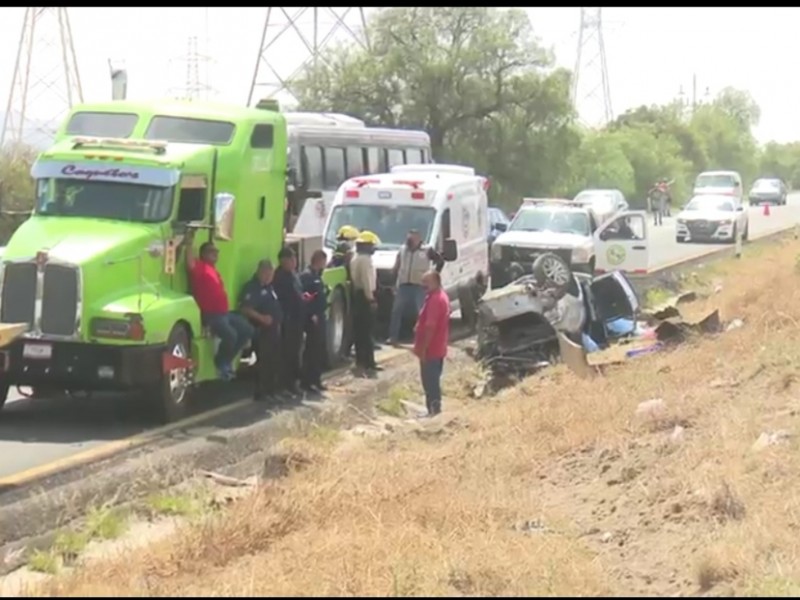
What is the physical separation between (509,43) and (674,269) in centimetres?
2201

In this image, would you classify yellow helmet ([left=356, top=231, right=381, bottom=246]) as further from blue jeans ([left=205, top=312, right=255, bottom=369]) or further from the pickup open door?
the pickup open door

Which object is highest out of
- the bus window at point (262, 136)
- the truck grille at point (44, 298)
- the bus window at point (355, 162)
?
the bus window at point (262, 136)

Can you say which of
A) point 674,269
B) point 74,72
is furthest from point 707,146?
point 674,269

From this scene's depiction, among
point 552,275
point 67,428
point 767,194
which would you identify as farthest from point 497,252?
point 767,194

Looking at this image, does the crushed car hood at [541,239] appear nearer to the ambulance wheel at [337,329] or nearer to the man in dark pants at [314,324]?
the ambulance wheel at [337,329]

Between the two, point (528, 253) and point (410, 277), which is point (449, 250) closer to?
point (410, 277)

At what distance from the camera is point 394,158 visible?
3105 centimetres

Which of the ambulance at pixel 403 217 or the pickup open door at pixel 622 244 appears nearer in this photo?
the ambulance at pixel 403 217

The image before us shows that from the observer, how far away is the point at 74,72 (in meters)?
53.5

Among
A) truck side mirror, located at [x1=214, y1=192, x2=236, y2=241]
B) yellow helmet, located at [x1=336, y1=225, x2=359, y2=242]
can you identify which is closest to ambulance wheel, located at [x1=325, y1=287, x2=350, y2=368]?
yellow helmet, located at [x1=336, y1=225, x2=359, y2=242]

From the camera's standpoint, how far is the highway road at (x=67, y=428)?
12.2 metres

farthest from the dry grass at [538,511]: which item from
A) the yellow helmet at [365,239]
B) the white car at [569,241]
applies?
the white car at [569,241]

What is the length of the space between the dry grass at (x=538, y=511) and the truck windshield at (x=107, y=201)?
3406 millimetres

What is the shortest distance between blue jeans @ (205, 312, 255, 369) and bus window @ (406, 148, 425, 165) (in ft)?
55.3
